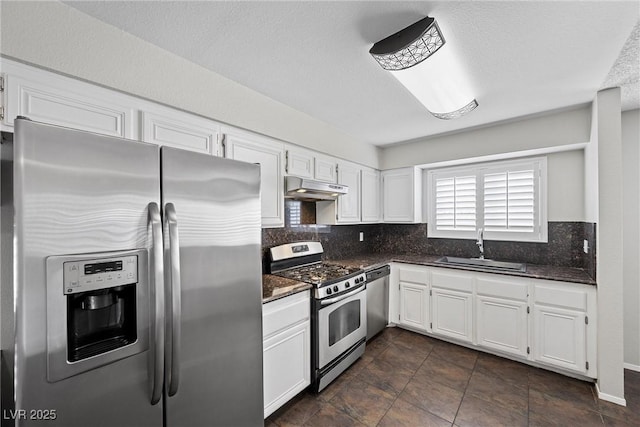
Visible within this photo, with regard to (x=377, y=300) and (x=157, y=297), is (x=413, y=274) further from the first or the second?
(x=157, y=297)

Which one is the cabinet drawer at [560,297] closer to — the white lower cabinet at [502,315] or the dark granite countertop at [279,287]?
the white lower cabinet at [502,315]

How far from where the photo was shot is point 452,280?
115 inches

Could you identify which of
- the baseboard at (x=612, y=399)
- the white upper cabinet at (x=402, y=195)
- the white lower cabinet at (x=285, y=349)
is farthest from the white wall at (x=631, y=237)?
the white lower cabinet at (x=285, y=349)

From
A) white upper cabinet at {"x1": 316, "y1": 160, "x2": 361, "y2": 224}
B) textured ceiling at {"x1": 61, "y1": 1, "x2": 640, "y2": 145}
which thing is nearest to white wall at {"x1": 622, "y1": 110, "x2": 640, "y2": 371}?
textured ceiling at {"x1": 61, "y1": 1, "x2": 640, "y2": 145}

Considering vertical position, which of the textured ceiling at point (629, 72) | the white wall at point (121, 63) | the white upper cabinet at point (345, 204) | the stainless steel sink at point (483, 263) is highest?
the textured ceiling at point (629, 72)

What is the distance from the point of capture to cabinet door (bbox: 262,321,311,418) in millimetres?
1791

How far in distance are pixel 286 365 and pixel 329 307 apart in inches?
21.3

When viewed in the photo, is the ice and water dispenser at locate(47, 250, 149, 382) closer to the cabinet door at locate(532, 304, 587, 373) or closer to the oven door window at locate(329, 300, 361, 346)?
the oven door window at locate(329, 300, 361, 346)

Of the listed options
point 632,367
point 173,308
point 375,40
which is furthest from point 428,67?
point 632,367

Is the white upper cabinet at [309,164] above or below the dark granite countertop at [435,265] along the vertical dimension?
above

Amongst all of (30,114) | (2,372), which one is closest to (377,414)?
(2,372)

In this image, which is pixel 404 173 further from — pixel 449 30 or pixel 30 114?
pixel 30 114

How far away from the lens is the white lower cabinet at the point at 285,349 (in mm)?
1786

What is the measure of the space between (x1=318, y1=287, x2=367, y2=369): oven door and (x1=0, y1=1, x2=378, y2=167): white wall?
1581 mm
